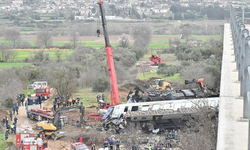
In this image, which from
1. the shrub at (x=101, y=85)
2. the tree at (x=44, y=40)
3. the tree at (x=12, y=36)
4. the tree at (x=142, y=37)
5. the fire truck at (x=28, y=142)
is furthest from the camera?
the tree at (x=12, y=36)

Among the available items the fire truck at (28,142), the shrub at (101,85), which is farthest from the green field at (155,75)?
the fire truck at (28,142)

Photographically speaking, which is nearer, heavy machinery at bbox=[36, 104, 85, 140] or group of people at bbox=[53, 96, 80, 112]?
heavy machinery at bbox=[36, 104, 85, 140]

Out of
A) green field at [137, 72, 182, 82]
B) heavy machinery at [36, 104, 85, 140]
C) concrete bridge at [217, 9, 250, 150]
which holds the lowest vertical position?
green field at [137, 72, 182, 82]

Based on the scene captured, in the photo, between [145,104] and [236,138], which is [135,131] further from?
[236,138]

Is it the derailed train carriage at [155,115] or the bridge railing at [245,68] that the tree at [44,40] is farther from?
the bridge railing at [245,68]

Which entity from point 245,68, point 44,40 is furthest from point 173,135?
point 44,40

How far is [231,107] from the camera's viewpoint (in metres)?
7.94

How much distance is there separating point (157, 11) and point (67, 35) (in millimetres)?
60715

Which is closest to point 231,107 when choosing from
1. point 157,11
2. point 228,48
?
point 228,48

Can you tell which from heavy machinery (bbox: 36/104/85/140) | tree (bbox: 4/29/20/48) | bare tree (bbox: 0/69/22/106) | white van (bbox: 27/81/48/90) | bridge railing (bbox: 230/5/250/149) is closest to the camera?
bridge railing (bbox: 230/5/250/149)

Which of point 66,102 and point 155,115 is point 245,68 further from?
point 66,102

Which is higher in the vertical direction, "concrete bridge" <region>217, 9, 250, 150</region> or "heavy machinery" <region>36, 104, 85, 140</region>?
"concrete bridge" <region>217, 9, 250, 150</region>

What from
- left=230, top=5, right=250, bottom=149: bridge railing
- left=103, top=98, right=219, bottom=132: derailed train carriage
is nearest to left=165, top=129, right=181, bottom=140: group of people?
left=103, top=98, right=219, bottom=132: derailed train carriage

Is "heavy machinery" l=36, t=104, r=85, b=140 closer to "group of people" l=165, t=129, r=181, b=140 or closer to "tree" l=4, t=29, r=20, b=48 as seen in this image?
"group of people" l=165, t=129, r=181, b=140
